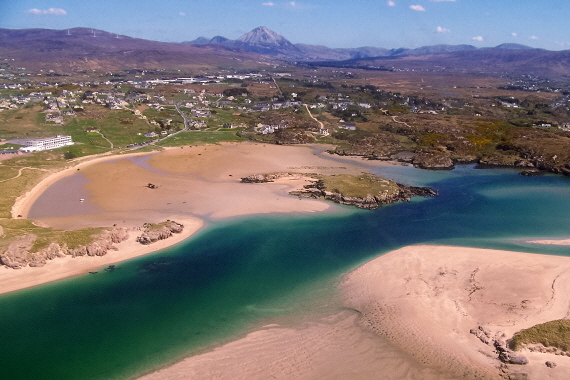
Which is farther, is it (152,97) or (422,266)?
(152,97)

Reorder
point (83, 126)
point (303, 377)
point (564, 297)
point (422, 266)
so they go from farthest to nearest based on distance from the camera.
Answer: point (83, 126)
point (422, 266)
point (564, 297)
point (303, 377)

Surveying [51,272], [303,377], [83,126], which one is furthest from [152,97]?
[303,377]

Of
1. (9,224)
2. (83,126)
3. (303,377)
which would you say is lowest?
(303,377)

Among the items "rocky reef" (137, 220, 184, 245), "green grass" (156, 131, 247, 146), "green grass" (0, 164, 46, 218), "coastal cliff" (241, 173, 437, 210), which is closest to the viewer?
"rocky reef" (137, 220, 184, 245)

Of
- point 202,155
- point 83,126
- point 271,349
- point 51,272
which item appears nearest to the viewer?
point 271,349

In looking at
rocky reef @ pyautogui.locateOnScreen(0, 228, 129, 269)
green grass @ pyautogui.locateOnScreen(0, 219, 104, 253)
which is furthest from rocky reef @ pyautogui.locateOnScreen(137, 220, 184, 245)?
green grass @ pyautogui.locateOnScreen(0, 219, 104, 253)

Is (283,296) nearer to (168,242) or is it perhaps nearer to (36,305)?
(168,242)

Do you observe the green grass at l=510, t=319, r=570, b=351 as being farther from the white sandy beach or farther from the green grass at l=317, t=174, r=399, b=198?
the green grass at l=317, t=174, r=399, b=198

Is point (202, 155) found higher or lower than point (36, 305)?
higher
